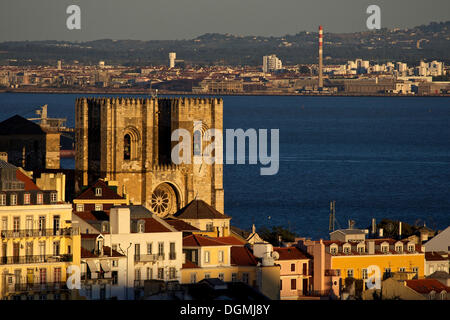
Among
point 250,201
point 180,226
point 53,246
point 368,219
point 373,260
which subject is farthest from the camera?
point 250,201

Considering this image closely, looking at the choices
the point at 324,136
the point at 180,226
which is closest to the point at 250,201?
the point at 180,226

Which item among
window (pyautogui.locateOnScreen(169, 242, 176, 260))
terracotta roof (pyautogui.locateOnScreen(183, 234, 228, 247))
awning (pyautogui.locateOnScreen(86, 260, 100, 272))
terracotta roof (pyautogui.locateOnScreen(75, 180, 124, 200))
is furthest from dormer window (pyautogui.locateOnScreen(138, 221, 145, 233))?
terracotta roof (pyautogui.locateOnScreen(75, 180, 124, 200))

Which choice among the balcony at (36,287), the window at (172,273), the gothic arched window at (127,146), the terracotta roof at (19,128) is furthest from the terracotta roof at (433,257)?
the terracotta roof at (19,128)

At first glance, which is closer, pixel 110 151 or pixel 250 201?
pixel 110 151

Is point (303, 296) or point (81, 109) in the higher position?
point (81, 109)

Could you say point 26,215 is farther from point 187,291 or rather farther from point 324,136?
point 324,136

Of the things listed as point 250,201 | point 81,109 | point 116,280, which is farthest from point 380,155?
point 116,280

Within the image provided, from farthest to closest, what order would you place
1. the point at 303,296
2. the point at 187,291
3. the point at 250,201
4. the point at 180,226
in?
the point at 250,201 < the point at 180,226 < the point at 303,296 < the point at 187,291

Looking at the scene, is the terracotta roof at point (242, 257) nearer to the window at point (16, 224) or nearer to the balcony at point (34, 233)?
the balcony at point (34, 233)
